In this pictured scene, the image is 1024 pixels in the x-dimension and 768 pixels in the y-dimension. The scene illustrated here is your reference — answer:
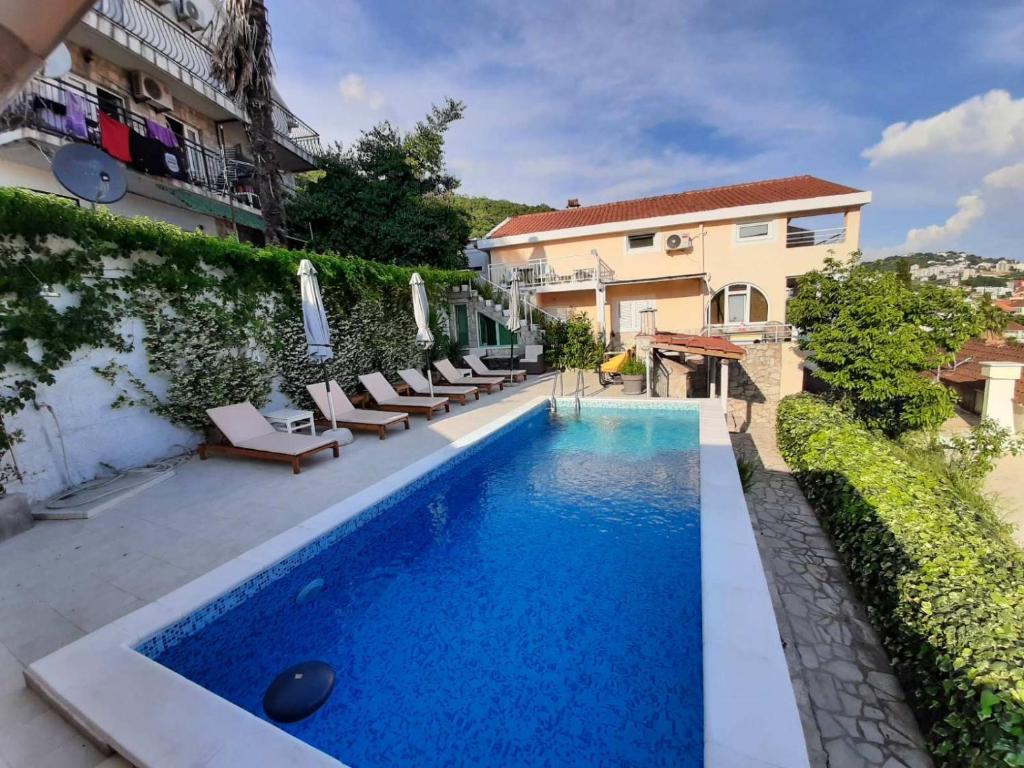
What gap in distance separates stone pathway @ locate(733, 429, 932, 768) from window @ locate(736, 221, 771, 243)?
1495cm

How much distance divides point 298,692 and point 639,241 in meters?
20.0

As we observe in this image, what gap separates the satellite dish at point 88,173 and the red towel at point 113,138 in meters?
3.61

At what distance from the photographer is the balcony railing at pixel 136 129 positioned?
30.3 feet

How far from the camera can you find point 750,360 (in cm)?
1391

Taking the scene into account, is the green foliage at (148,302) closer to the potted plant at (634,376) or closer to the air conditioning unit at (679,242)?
the potted plant at (634,376)

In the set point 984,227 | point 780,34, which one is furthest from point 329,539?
point 984,227

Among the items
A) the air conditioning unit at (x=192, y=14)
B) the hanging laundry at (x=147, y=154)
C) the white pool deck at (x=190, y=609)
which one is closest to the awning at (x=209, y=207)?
the hanging laundry at (x=147, y=154)

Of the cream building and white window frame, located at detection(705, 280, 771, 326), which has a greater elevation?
the cream building

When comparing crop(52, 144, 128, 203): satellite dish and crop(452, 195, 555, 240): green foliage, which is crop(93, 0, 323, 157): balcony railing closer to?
crop(52, 144, 128, 203): satellite dish

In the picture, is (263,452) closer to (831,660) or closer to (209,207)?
(831,660)

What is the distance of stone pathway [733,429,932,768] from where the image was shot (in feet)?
10.5

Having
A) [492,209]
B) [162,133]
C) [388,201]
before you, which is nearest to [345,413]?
[162,133]

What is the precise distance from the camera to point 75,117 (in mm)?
9758

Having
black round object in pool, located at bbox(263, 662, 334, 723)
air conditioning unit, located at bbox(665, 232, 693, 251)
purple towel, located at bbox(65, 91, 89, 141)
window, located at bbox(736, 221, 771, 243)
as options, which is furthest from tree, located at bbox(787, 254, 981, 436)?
purple towel, located at bbox(65, 91, 89, 141)
